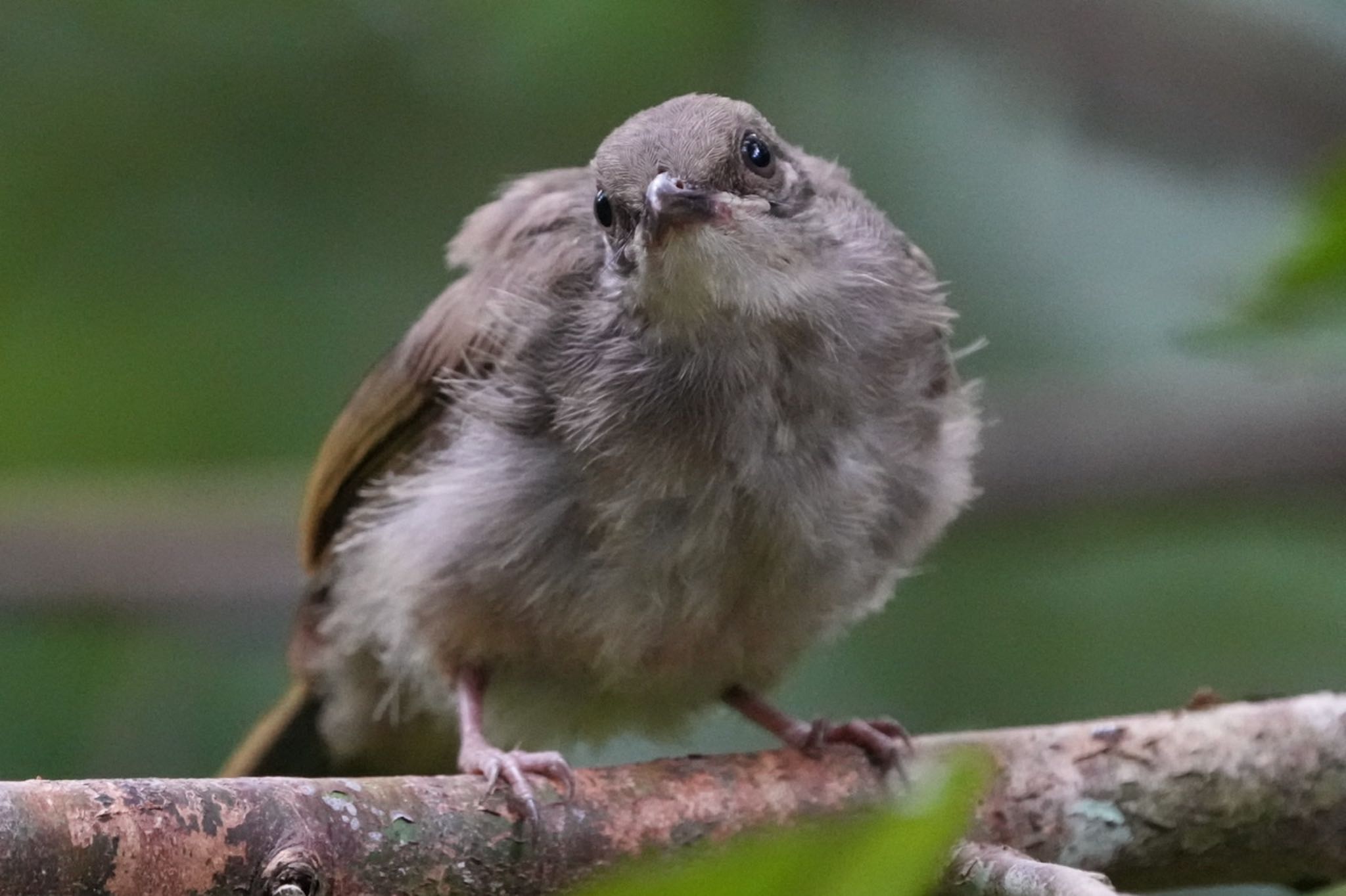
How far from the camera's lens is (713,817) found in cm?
305

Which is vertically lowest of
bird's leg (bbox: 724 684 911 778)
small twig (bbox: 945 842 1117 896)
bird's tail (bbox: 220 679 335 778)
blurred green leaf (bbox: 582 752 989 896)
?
bird's tail (bbox: 220 679 335 778)

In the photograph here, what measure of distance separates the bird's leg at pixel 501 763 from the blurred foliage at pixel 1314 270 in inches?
56.5

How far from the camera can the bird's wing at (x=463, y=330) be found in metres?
3.37

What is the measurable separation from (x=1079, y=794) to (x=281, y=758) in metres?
2.22

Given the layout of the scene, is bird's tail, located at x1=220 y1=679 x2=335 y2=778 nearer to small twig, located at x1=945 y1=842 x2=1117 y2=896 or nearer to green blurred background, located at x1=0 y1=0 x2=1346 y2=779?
green blurred background, located at x1=0 y1=0 x2=1346 y2=779

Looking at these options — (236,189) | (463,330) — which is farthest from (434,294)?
(463,330)

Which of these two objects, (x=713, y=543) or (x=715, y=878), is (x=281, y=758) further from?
(x=715, y=878)

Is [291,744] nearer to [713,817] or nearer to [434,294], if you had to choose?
[713,817]

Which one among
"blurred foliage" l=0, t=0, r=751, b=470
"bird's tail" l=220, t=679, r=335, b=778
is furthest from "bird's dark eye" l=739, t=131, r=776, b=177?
"bird's tail" l=220, t=679, r=335, b=778

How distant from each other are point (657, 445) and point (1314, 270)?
138 cm

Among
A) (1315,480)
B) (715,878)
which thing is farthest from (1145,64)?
(715,878)

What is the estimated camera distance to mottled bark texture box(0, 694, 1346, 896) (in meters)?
2.35

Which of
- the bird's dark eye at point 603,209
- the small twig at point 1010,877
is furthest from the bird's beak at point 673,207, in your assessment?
the small twig at point 1010,877

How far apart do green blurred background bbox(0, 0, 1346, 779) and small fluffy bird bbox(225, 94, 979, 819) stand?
1602mm
